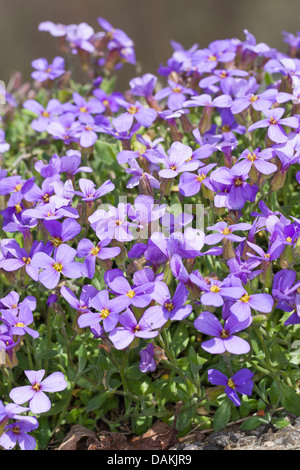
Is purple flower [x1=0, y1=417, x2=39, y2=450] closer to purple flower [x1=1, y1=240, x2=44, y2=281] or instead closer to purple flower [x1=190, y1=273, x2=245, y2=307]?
purple flower [x1=1, y1=240, x2=44, y2=281]

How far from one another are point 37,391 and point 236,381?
0.69 m

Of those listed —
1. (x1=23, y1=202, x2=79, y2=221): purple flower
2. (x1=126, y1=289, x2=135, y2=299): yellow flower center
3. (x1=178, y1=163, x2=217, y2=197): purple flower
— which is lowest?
(x1=126, y1=289, x2=135, y2=299): yellow flower center

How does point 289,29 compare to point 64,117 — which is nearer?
point 64,117

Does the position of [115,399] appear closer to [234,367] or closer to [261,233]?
[234,367]

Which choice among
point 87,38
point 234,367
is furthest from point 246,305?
point 87,38

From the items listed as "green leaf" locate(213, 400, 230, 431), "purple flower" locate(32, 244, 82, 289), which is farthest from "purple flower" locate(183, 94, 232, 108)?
"green leaf" locate(213, 400, 230, 431)

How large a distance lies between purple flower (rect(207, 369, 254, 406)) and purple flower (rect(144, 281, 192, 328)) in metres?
0.30

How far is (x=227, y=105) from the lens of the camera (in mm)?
2645

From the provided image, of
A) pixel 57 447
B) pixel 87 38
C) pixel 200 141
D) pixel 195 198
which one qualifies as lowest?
pixel 57 447

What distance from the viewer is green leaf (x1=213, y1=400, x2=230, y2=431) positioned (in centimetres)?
230

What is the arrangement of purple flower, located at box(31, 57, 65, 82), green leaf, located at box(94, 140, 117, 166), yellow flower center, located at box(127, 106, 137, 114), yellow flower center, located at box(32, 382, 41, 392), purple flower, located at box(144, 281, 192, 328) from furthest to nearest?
purple flower, located at box(31, 57, 65, 82), green leaf, located at box(94, 140, 117, 166), yellow flower center, located at box(127, 106, 137, 114), yellow flower center, located at box(32, 382, 41, 392), purple flower, located at box(144, 281, 192, 328)

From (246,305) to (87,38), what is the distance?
2156 mm

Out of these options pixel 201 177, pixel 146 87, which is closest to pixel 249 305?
pixel 201 177
